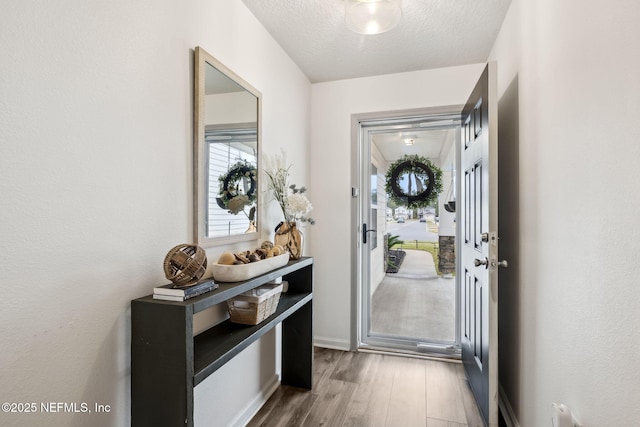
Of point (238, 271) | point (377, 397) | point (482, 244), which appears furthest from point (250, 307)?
point (482, 244)

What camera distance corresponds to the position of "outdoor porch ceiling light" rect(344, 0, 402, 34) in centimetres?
171

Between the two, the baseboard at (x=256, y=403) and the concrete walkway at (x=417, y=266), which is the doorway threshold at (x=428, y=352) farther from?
the baseboard at (x=256, y=403)

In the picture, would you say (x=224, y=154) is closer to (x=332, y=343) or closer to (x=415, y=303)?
(x=332, y=343)

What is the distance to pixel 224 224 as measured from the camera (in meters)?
1.71

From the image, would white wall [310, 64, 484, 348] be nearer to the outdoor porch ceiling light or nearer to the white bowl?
the outdoor porch ceiling light

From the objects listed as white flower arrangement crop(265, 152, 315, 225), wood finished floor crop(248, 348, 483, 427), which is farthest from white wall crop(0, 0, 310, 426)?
wood finished floor crop(248, 348, 483, 427)

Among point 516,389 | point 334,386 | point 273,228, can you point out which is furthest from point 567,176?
point 334,386

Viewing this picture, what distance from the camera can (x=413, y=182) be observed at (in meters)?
3.08

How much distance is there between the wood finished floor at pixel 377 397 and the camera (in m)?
1.95

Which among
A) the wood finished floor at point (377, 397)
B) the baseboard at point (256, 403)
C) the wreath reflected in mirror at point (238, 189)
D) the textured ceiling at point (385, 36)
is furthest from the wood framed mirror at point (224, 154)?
the wood finished floor at point (377, 397)

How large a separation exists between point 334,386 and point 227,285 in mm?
1406

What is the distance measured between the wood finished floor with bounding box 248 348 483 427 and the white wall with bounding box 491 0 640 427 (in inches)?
17.6

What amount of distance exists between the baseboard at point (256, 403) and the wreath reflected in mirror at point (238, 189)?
112 centimetres

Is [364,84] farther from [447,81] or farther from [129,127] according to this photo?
[129,127]
